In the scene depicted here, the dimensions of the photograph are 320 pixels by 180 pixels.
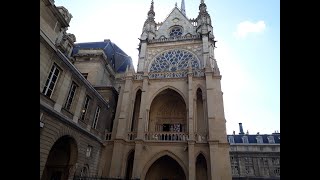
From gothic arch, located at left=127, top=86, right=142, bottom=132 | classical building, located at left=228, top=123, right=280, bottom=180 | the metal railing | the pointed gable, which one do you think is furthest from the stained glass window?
classical building, located at left=228, top=123, right=280, bottom=180

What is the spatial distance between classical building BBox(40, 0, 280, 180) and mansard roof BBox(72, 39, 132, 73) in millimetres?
294

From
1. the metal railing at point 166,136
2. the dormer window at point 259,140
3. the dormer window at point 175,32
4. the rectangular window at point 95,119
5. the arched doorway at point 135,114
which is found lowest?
the metal railing at point 166,136

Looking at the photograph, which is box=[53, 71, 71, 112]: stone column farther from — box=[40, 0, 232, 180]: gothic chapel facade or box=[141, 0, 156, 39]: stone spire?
box=[141, 0, 156, 39]: stone spire

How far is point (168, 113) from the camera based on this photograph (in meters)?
20.6

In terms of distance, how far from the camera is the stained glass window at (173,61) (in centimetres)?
2289

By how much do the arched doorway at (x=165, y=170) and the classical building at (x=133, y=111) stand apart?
3.3 inches

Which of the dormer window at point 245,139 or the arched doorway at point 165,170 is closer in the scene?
the arched doorway at point 165,170

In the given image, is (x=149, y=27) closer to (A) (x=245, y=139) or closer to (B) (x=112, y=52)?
(B) (x=112, y=52)

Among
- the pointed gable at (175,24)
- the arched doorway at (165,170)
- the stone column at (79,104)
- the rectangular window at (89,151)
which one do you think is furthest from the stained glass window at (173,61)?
the rectangular window at (89,151)

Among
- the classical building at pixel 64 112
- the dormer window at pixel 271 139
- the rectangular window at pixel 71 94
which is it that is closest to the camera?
the classical building at pixel 64 112

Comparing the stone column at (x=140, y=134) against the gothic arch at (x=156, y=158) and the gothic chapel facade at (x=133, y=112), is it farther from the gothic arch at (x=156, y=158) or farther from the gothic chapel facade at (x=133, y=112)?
the gothic arch at (x=156, y=158)
